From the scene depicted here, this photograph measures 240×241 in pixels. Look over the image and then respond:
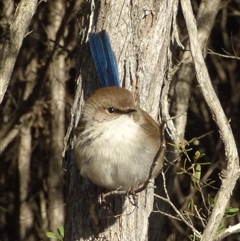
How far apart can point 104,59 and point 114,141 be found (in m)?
0.51

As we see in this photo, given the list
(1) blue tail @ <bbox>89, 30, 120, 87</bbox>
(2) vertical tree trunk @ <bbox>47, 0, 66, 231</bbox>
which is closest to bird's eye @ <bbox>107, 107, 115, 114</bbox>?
(1) blue tail @ <bbox>89, 30, 120, 87</bbox>

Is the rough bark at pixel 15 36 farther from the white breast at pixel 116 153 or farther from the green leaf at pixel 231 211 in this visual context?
the green leaf at pixel 231 211

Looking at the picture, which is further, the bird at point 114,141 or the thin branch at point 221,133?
the bird at point 114,141

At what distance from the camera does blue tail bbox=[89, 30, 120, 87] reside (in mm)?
3957

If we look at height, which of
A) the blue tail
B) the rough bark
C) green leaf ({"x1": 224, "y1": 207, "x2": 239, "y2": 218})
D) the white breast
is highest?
the rough bark

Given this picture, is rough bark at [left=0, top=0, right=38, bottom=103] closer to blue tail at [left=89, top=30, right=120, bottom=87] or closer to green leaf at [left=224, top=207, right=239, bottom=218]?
blue tail at [left=89, top=30, right=120, bottom=87]

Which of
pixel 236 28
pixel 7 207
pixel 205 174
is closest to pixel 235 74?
pixel 236 28

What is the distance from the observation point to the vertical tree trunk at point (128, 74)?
407 cm

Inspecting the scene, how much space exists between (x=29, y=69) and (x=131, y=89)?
2.94 metres

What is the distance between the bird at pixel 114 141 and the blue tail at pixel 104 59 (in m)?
0.16

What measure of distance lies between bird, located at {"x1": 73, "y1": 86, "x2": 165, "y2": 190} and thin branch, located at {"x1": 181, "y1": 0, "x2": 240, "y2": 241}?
14.3 inches

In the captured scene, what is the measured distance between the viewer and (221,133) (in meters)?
3.91

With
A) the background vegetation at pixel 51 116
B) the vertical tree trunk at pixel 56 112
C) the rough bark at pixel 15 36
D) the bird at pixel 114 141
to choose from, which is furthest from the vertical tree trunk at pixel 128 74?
the vertical tree trunk at pixel 56 112

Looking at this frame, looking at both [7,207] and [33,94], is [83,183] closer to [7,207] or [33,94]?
[33,94]
